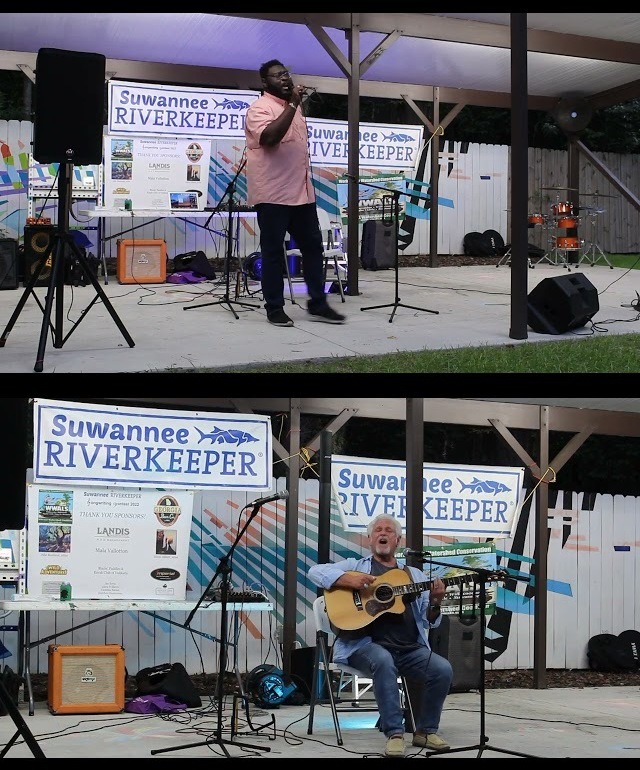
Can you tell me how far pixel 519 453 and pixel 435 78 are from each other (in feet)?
17.2

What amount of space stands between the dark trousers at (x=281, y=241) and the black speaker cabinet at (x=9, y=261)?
2.81 meters

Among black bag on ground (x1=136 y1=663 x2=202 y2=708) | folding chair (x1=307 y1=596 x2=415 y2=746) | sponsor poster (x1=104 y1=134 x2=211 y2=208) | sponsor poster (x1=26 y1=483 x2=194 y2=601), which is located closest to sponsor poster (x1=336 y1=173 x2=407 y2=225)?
sponsor poster (x1=104 y1=134 x2=211 y2=208)

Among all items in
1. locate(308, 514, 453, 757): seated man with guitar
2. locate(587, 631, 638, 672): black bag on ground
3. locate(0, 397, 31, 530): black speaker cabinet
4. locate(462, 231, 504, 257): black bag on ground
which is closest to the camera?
locate(0, 397, 31, 530): black speaker cabinet

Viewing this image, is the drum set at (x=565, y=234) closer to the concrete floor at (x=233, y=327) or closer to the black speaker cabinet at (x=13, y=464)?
the concrete floor at (x=233, y=327)

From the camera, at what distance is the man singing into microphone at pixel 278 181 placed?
6.51 meters

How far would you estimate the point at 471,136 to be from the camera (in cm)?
1692

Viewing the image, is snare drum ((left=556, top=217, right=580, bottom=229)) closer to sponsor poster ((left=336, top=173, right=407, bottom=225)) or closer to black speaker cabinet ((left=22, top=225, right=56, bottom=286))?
sponsor poster ((left=336, top=173, right=407, bottom=225))

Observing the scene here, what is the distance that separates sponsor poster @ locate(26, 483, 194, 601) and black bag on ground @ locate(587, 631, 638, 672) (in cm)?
409

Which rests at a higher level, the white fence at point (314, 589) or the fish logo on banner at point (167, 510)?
the fish logo on banner at point (167, 510)

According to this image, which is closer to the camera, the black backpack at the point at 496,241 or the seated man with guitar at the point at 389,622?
the seated man with guitar at the point at 389,622

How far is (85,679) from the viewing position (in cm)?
Answer: 653

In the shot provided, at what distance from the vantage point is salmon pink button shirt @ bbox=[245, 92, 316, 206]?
656 centimetres

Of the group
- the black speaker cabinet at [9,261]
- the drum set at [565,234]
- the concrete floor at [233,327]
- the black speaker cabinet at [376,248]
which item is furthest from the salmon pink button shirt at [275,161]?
the drum set at [565,234]

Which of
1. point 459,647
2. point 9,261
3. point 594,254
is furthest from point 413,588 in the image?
point 594,254
